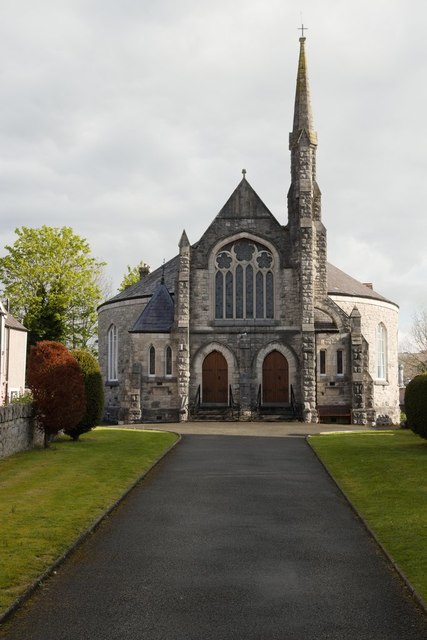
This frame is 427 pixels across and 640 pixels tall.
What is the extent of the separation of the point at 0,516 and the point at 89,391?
1329 centimetres

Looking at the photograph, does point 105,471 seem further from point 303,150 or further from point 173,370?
point 303,150

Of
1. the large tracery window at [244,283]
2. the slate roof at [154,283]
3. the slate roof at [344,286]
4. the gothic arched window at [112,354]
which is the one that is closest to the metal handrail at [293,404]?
the large tracery window at [244,283]

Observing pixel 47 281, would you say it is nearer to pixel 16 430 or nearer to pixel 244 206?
pixel 244 206

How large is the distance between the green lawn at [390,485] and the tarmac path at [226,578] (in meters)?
0.33

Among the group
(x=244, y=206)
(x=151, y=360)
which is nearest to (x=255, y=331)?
(x=151, y=360)

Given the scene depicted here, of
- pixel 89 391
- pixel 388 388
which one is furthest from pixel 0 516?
pixel 388 388

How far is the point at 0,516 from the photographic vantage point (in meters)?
11.9

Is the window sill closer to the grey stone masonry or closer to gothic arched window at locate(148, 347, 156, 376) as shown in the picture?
the grey stone masonry

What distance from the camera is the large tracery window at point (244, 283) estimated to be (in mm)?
38188

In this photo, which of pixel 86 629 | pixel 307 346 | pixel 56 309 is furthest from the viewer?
pixel 56 309

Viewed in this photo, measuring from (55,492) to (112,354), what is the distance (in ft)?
102

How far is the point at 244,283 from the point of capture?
126 feet

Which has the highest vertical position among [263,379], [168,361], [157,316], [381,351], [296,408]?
[157,316]

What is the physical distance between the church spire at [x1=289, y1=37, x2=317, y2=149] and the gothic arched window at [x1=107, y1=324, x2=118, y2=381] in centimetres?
1676
